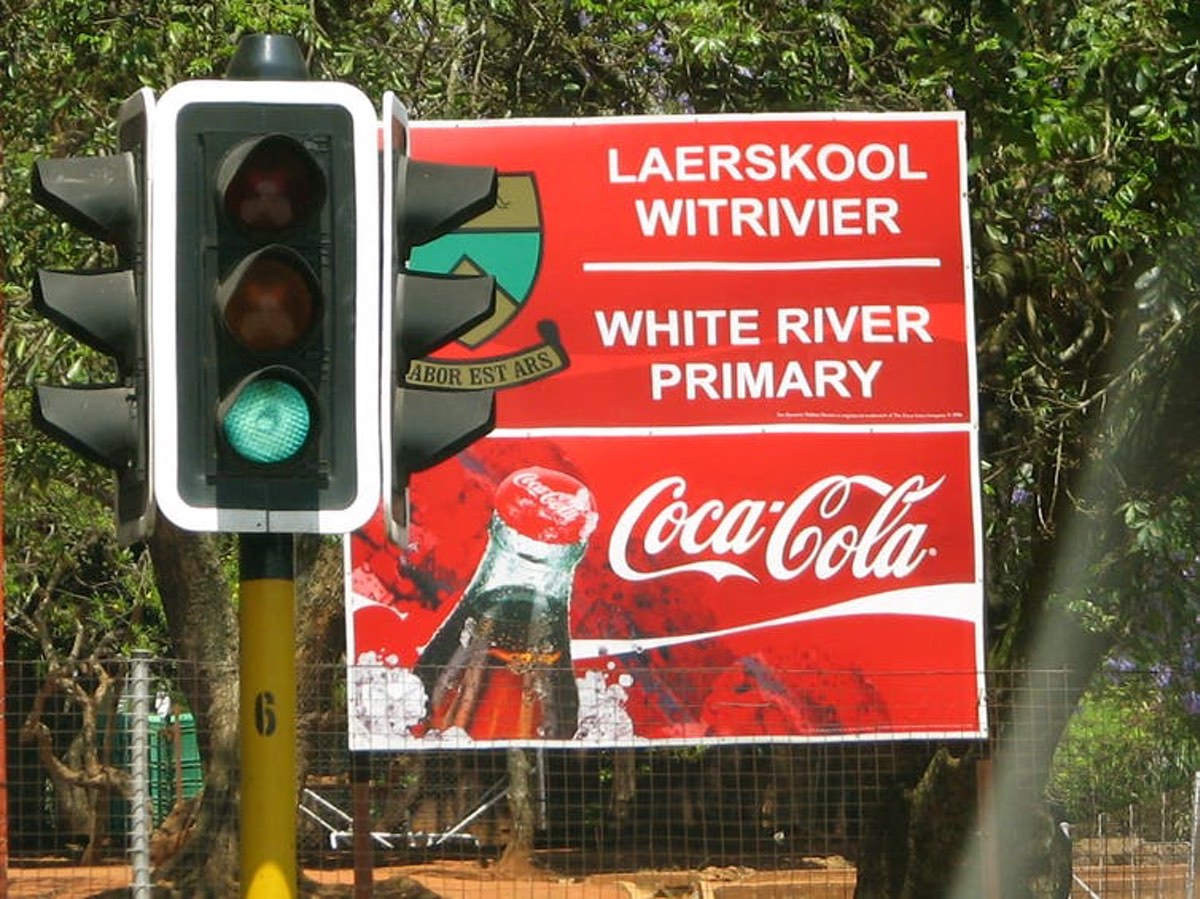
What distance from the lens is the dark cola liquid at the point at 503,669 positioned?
9.79 m

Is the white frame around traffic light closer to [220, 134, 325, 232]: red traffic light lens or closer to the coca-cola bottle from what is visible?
[220, 134, 325, 232]: red traffic light lens

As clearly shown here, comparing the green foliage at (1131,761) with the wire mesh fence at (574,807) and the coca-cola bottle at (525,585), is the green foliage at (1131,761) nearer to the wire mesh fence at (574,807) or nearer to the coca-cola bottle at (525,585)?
the wire mesh fence at (574,807)

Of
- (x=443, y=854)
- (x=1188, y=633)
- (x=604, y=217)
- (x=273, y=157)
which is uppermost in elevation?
(x=604, y=217)

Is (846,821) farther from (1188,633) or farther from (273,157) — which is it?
(273,157)

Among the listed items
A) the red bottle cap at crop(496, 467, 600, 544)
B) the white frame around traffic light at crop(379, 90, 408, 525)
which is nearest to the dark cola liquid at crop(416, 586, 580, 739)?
the red bottle cap at crop(496, 467, 600, 544)

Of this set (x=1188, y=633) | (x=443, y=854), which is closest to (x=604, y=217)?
(x=443, y=854)

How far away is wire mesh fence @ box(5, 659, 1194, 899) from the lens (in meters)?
9.54

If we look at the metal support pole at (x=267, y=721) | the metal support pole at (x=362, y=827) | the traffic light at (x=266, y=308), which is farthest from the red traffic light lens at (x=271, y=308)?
the metal support pole at (x=362, y=827)

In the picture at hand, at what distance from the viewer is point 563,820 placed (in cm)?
1016

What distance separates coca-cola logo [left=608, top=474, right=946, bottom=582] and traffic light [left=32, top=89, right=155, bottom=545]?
5391mm

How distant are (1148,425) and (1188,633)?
6.54 ft

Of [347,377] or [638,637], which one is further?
[638,637]

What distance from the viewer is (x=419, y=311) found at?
191 inches

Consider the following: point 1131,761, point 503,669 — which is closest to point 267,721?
point 503,669
